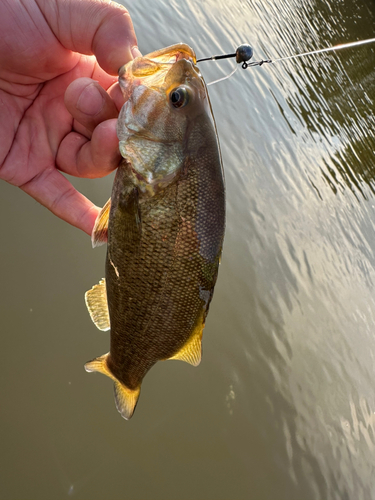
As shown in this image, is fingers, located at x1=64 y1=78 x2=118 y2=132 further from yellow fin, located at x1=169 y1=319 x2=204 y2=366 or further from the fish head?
yellow fin, located at x1=169 y1=319 x2=204 y2=366

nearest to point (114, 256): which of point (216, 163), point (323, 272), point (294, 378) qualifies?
point (216, 163)

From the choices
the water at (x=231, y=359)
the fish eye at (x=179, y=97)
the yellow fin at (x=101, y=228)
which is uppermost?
the fish eye at (x=179, y=97)

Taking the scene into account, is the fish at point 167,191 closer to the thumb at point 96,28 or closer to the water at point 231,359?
the thumb at point 96,28

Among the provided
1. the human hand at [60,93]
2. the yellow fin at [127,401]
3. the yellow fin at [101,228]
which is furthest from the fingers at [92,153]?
the yellow fin at [127,401]

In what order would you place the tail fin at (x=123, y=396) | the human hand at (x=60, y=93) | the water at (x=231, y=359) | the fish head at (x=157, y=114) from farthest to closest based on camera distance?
1. the water at (x=231, y=359)
2. the tail fin at (x=123, y=396)
3. the human hand at (x=60, y=93)
4. the fish head at (x=157, y=114)

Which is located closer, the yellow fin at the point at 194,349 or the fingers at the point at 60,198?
the yellow fin at the point at 194,349

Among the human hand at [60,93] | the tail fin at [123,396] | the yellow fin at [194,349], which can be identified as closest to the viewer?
the human hand at [60,93]

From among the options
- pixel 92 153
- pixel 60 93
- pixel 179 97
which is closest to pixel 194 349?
pixel 92 153

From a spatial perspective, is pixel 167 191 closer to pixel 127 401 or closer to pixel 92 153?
pixel 92 153
